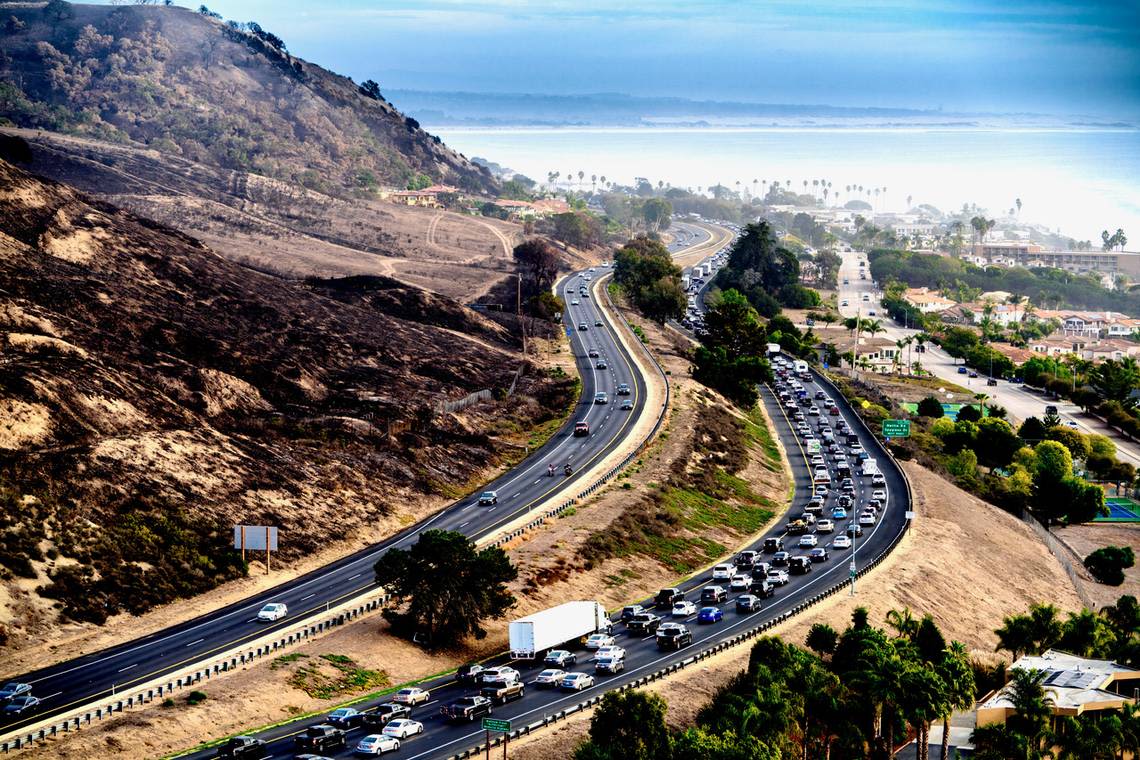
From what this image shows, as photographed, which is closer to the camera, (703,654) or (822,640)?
(703,654)

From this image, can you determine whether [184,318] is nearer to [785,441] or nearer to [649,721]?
[785,441]

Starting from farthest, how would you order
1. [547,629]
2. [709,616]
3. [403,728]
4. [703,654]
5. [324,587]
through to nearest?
[324,587] < [709,616] < [703,654] < [547,629] < [403,728]

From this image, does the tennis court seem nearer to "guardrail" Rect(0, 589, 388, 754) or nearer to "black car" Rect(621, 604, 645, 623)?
"black car" Rect(621, 604, 645, 623)

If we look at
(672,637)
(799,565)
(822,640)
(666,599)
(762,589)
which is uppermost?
(822,640)

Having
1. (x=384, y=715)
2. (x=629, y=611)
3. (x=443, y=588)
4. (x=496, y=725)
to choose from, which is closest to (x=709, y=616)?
(x=629, y=611)

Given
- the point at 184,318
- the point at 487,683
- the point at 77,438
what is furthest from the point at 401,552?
the point at 184,318

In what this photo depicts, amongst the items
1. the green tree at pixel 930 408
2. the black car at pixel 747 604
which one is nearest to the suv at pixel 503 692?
the black car at pixel 747 604

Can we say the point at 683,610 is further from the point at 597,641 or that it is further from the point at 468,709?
the point at 468,709

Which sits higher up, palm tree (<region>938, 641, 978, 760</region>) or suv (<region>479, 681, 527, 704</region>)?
palm tree (<region>938, 641, 978, 760</region>)

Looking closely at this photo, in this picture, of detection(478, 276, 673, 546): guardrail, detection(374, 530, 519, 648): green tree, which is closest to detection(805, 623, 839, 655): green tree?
detection(374, 530, 519, 648): green tree
